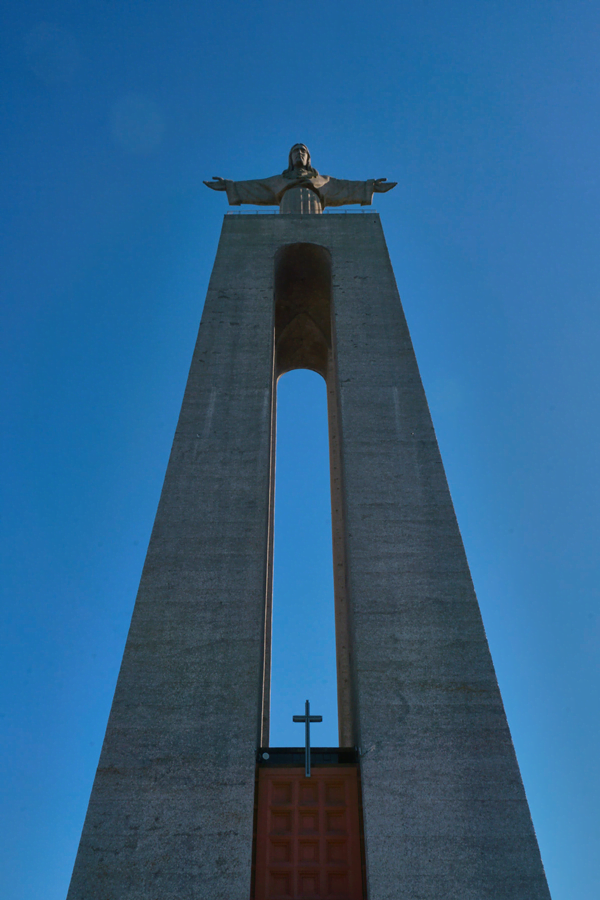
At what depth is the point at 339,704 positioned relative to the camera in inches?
447

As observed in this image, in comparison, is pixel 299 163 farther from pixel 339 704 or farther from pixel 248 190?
pixel 339 704

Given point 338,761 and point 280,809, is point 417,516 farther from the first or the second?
point 280,809

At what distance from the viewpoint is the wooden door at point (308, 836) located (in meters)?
7.59

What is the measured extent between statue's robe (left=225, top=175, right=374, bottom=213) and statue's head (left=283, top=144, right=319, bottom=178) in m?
0.22

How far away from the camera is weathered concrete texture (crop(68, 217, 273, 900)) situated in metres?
7.24

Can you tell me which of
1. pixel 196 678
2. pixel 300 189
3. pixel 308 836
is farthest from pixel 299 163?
pixel 308 836

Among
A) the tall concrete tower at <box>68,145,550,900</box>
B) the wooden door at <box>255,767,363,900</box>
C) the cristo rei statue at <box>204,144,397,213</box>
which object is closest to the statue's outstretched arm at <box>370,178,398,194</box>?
the cristo rei statue at <box>204,144,397,213</box>

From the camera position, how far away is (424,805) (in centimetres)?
755

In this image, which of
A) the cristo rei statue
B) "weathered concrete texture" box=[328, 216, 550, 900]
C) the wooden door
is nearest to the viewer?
"weathered concrete texture" box=[328, 216, 550, 900]

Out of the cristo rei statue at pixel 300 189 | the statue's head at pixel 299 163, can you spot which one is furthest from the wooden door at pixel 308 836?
the statue's head at pixel 299 163

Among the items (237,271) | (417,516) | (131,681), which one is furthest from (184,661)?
(237,271)

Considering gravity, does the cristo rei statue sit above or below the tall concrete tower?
above

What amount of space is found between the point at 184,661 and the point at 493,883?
4305 millimetres

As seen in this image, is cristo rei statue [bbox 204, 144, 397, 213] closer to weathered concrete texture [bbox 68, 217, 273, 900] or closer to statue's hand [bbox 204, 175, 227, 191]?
statue's hand [bbox 204, 175, 227, 191]
